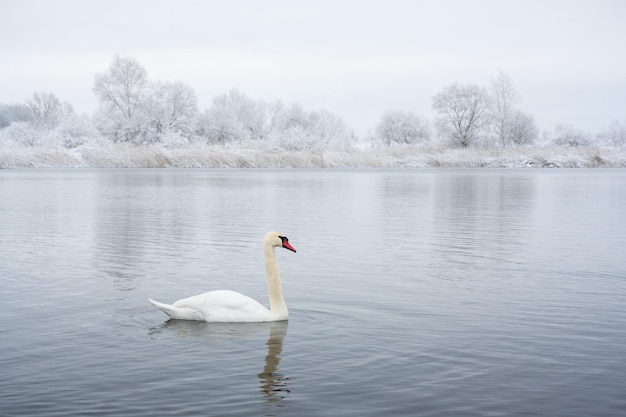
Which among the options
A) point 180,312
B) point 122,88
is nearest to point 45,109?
point 122,88

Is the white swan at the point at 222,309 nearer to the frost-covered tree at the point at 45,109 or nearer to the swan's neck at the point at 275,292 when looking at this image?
the swan's neck at the point at 275,292

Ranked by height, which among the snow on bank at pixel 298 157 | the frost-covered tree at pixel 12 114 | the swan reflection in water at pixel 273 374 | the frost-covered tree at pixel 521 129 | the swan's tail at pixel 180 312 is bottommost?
the swan reflection in water at pixel 273 374

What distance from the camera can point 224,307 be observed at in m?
9.96

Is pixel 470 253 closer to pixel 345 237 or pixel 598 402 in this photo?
pixel 345 237

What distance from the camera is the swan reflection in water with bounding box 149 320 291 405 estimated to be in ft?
27.0

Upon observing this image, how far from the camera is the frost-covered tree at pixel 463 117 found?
85.5 metres

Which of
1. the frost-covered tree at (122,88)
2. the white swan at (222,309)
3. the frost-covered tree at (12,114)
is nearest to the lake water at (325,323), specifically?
the white swan at (222,309)

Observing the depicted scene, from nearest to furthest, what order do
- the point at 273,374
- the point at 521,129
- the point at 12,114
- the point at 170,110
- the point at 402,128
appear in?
the point at 273,374, the point at 170,110, the point at 521,129, the point at 402,128, the point at 12,114

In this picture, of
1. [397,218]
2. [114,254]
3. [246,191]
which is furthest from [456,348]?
[246,191]

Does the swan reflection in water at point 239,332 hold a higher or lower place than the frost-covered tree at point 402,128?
lower

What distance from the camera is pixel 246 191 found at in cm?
3800

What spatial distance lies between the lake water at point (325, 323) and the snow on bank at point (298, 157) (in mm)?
49150

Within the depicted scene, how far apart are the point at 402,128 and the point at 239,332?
106m

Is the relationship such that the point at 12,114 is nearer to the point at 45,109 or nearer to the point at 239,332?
the point at 45,109
